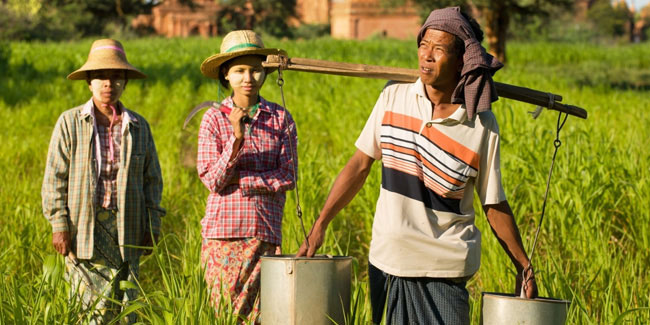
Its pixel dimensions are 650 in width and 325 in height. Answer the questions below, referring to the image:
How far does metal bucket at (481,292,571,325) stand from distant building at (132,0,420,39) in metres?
51.6

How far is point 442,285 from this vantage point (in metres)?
2.37

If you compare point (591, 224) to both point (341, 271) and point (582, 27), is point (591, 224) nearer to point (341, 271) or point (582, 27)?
point (341, 271)

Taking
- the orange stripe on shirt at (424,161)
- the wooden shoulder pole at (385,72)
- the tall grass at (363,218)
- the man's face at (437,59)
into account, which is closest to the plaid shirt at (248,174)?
the tall grass at (363,218)

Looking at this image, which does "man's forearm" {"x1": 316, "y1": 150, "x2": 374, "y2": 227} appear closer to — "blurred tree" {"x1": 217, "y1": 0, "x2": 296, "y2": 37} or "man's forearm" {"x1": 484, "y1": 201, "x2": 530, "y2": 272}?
"man's forearm" {"x1": 484, "y1": 201, "x2": 530, "y2": 272}

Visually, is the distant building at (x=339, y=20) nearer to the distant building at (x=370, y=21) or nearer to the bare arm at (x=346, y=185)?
the distant building at (x=370, y=21)

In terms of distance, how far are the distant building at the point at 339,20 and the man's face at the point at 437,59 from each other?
5133 cm

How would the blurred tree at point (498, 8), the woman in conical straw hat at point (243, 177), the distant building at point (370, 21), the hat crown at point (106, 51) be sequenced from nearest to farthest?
the woman in conical straw hat at point (243, 177) < the hat crown at point (106, 51) < the blurred tree at point (498, 8) < the distant building at point (370, 21)

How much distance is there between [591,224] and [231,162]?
2.10 m

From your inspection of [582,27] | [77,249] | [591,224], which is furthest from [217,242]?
Result: [582,27]

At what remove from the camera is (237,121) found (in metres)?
2.89

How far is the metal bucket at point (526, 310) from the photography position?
2133mm

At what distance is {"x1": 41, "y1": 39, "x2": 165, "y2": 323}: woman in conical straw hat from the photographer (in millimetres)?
3258

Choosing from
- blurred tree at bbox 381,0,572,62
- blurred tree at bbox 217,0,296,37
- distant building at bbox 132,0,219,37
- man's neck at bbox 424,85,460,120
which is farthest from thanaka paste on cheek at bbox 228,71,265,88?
distant building at bbox 132,0,219,37

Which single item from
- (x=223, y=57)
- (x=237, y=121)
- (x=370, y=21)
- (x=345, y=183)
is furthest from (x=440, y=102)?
(x=370, y=21)
